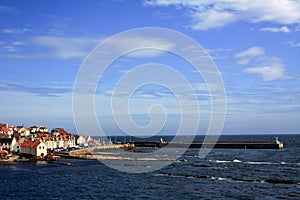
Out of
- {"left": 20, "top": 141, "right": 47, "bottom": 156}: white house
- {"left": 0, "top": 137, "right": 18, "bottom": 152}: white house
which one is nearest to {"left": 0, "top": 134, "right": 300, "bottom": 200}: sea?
{"left": 20, "top": 141, "right": 47, "bottom": 156}: white house

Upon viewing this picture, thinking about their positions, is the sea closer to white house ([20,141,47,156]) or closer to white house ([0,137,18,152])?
white house ([20,141,47,156])

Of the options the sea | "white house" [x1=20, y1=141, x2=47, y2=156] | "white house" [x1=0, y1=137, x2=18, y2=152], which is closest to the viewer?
the sea

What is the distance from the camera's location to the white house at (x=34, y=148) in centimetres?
8688

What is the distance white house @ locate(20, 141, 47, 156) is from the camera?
86875 mm

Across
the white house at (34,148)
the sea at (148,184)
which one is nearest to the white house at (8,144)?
the white house at (34,148)

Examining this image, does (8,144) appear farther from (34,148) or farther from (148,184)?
(148,184)

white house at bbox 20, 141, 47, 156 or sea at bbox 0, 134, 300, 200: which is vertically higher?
white house at bbox 20, 141, 47, 156

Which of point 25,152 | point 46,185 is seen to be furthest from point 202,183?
point 25,152

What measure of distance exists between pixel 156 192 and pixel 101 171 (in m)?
22.7

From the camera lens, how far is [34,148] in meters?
87.1

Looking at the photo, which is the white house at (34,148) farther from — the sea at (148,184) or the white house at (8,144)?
the sea at (148,184)

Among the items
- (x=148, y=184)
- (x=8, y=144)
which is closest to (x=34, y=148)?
(x=8, y=144)

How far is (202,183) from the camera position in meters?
51.1

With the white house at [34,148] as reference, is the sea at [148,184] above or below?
below
